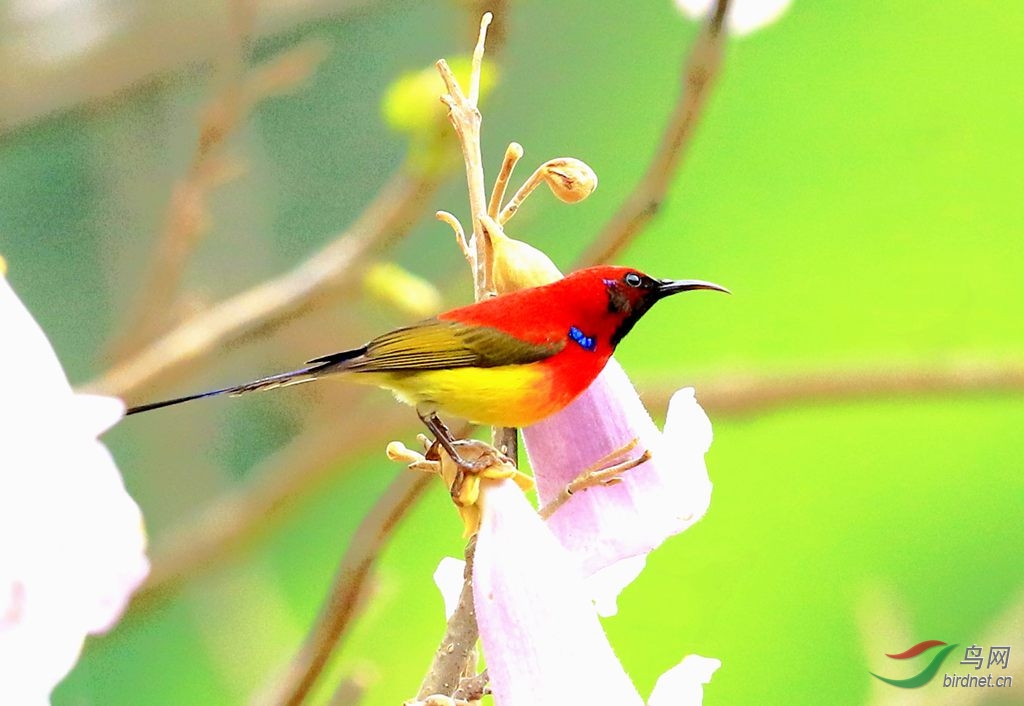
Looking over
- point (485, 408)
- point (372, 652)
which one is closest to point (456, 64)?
point (485, 408)

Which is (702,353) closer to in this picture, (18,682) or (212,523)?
(212,523)

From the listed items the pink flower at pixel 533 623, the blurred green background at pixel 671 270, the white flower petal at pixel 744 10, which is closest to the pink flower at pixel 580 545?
the pink flower at pixel 533 623

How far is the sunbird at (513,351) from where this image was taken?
0.21 metres

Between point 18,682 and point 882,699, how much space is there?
1.78 feet

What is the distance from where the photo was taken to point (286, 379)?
0.20 metres

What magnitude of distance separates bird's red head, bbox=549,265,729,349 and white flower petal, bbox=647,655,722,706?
6 centimetres

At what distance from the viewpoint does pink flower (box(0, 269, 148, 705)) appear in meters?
0.18

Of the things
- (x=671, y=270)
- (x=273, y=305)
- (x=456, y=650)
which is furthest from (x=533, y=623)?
(x=671, y=270)

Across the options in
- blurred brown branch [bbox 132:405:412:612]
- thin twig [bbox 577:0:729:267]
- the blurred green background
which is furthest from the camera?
the blurred green background

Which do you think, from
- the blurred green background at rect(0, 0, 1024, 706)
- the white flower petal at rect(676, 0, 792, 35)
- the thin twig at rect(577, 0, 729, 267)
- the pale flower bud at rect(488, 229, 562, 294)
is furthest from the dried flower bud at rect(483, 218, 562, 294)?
the blurred green background at rect(0, 0, 1024, 706)

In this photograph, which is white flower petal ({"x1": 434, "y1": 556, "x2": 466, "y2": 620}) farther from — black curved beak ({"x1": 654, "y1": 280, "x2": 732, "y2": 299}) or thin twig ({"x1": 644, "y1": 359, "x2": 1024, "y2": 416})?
thin twig ({"x1": 644, "y1": 359, "x2": 1024, "y2": 416})

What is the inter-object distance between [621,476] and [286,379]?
2.7 inches

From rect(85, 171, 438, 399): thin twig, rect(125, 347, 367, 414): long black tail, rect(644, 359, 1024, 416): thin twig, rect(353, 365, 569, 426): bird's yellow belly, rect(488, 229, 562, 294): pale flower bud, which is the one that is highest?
rect(85, 171, 438, 399): thin twig

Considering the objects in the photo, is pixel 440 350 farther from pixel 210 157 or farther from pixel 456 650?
pixel 210 157
